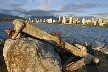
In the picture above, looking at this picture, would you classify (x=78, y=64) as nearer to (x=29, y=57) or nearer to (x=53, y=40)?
(x=53, y=40)

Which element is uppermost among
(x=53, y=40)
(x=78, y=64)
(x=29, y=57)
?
(x=53, y=40)

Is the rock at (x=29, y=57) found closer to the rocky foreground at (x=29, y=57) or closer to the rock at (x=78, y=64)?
the rocky foreground at (x=29, y=57)

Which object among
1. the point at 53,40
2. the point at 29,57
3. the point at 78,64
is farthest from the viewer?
the point at 53,40

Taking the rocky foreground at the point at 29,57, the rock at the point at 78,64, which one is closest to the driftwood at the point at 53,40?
the rock at the point at 78,64

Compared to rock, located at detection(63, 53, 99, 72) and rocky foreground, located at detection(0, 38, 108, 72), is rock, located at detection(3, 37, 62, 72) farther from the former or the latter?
rock, located at detection(63, 53, 99, 72)

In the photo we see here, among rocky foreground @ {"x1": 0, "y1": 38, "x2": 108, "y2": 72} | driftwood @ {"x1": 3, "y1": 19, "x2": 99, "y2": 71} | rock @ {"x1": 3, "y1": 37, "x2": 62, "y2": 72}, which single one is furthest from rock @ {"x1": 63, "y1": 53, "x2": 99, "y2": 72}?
rock @ {"x1": 3, "y1": 37, "x2": 62, "y2": 72}

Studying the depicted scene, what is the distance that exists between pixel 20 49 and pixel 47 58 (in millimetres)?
1994

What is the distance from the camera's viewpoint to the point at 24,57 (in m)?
14.7

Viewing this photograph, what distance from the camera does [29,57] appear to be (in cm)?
1461

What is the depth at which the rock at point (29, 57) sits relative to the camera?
1427 cm

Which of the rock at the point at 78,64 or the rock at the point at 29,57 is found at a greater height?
the rock at the point at 29,57

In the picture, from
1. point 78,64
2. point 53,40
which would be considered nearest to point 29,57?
point 53,40

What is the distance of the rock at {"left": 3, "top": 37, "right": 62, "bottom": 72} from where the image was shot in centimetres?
1427

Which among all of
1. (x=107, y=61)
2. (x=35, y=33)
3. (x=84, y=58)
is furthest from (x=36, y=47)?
(x=107, y=61)
